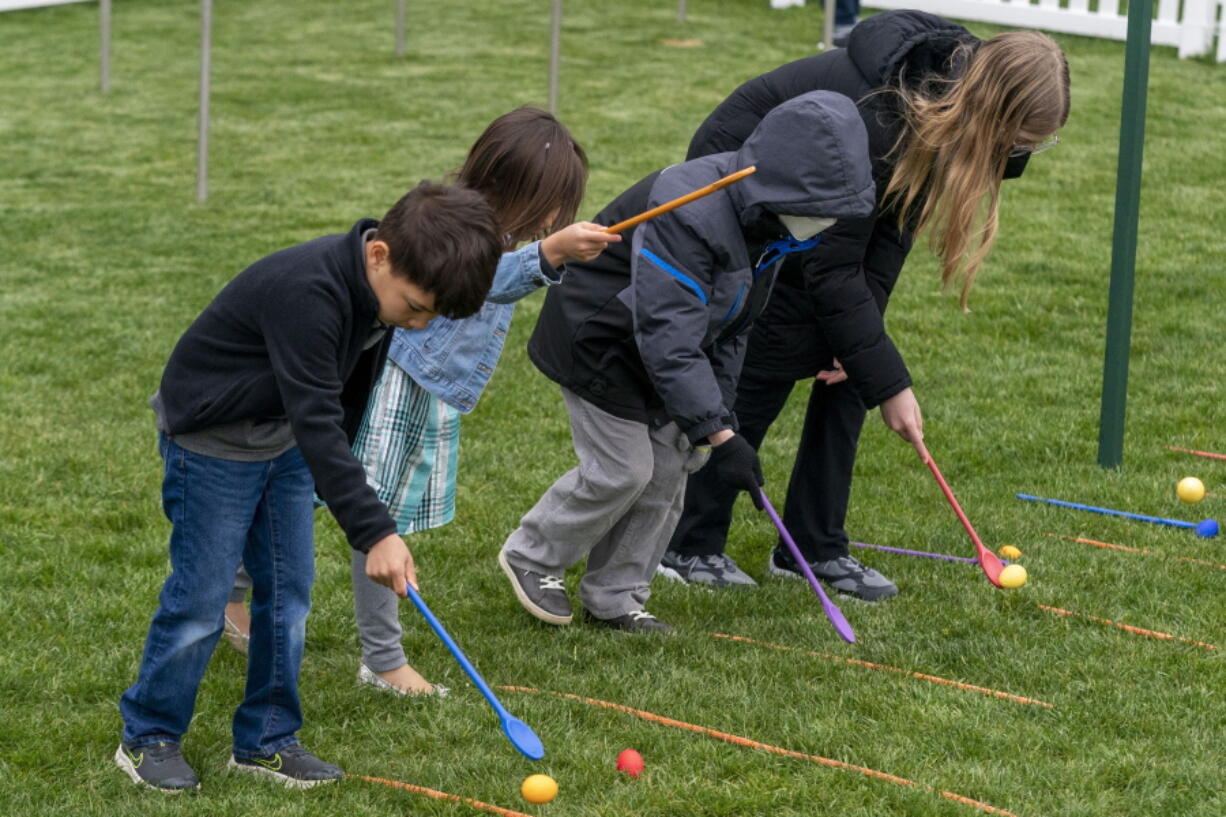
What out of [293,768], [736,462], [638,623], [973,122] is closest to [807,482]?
[638,623]

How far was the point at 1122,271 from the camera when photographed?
17.5 ft

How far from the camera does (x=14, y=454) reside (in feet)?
18.2

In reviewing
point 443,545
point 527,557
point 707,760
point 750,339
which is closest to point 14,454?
point 443,545

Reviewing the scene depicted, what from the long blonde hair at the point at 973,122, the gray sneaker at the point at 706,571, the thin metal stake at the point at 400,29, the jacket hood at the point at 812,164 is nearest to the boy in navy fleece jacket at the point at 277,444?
the jacket hood at the point at 812,164

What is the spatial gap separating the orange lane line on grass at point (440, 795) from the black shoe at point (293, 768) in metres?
0.06

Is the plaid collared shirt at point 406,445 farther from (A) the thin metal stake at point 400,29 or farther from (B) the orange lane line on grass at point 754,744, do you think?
(A) the thin metal stake at point 400,29

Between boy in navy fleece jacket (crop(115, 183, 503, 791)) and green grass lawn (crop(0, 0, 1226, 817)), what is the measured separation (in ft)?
0.49

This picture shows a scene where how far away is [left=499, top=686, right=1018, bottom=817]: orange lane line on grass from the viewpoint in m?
3.30

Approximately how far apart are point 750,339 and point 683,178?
0.73 metres

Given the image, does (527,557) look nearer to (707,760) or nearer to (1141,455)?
(707,760)

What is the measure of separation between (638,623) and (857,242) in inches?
43.2

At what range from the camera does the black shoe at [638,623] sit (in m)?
4.25

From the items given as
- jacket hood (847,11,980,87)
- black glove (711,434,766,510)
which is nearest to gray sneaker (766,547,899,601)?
black glove (711,434,766,510)

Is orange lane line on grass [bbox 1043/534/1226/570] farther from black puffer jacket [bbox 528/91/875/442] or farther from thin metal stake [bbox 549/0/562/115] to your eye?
thin metal stake [bbox 549/0/562/115]
